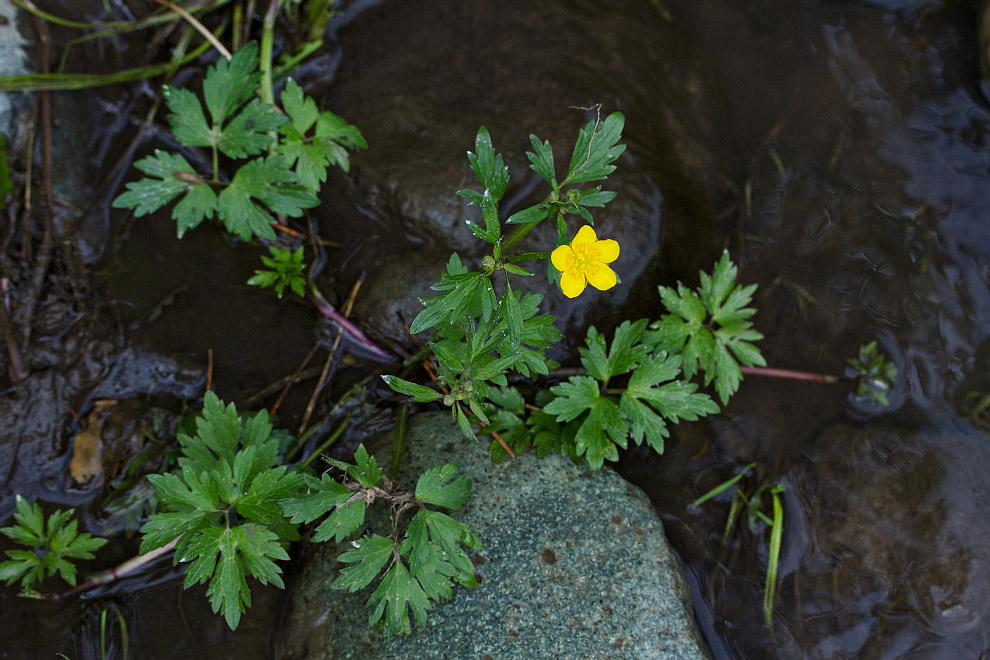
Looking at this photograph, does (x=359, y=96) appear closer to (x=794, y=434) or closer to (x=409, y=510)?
(x=409, y=510)

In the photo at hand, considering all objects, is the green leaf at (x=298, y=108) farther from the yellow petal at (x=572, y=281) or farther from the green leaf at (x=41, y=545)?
the green leaf at (x=41, y=545)

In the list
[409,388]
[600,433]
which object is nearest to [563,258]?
[409,388]

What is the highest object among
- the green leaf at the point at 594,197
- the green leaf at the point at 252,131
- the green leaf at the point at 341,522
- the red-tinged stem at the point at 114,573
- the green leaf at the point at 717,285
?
the green leaf at the point at 594,197

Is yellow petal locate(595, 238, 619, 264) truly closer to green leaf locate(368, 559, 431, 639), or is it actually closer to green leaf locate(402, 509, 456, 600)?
green leaf locate(402, 509, 456, 600)

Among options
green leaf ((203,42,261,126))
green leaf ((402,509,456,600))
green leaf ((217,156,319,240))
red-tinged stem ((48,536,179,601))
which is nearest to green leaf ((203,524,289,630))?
green leaf ((402,509,456,600))

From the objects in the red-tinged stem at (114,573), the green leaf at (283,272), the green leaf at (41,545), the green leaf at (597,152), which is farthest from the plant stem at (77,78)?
the green leaf at (597,152)

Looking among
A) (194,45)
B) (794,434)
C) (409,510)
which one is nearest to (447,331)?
(409,510)
